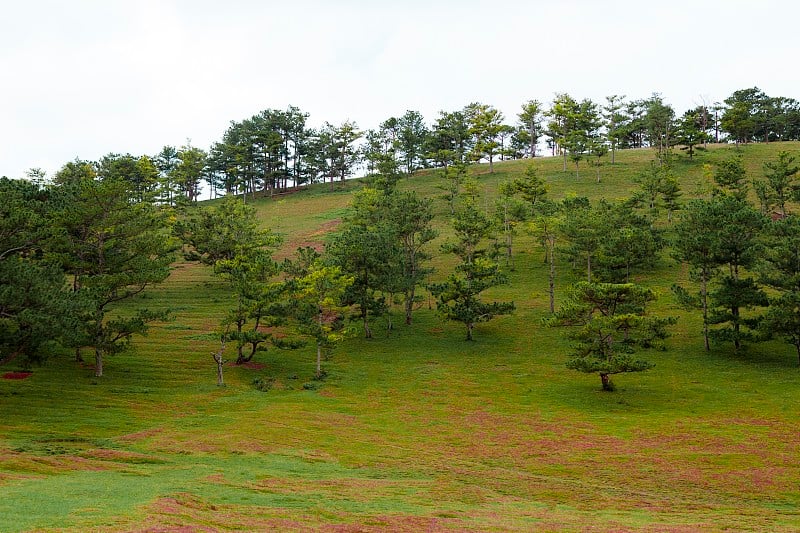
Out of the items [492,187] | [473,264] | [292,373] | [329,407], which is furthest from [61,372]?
[492,187]

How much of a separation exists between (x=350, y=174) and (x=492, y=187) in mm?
39985

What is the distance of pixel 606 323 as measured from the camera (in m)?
39.3

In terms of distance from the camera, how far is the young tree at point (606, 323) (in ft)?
129

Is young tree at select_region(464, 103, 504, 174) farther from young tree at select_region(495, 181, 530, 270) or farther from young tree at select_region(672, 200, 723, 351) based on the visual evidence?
young tree at select_region(672, 200, 723, 351)

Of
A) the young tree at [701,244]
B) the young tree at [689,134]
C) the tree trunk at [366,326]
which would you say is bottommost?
the tree trunk at [366,326]

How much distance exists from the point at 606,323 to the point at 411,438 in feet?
52.9

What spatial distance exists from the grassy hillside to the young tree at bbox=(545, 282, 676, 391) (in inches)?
76.8

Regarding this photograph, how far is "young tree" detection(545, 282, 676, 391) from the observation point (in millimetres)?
39219

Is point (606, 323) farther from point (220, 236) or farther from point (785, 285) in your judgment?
point (220, 236)

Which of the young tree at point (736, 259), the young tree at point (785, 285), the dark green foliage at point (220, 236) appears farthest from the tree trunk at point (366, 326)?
the young tree at point (785, 285)

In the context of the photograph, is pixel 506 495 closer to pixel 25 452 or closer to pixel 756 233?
pixel 25 452

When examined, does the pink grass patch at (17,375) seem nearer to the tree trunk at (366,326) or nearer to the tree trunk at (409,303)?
the tree trunk at (366,326)

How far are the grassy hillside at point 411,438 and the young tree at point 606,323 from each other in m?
1.95

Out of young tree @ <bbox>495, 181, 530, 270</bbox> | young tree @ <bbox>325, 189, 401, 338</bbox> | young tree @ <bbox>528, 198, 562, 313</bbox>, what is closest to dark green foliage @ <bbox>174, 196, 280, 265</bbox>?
young tree @ <bbox>325, 189, 401, 338</bbox>
